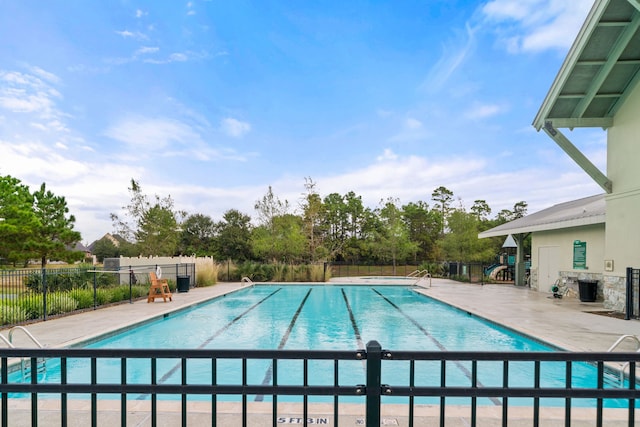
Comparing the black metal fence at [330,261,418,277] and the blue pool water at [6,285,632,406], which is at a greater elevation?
the blue pool water at [6,285,632,406]

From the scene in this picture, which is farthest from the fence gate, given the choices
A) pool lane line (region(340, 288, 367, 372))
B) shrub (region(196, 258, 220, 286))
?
shrub (region(196, 258, 220, 286))

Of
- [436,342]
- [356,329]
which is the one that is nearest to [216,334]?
[356,329]

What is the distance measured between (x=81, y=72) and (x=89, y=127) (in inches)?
114

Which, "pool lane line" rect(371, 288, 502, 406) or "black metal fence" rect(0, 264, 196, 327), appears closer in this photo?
"pool lane line" rect(371, 288, 502, 406)

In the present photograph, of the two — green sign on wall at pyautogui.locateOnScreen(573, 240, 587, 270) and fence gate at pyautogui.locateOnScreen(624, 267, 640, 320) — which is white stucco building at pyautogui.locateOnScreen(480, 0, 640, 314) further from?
green sign on wall at pyautogui.locateOnScreen(573, 240, 587, 270)

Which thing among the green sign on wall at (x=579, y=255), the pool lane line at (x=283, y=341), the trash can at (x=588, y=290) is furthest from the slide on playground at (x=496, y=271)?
the pool lane line at (x=283, y=341)

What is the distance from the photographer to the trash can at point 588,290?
41.8ft

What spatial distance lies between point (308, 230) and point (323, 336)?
Answer: 17.4 metres

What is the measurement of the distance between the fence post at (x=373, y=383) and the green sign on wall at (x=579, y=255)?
15.0 metres

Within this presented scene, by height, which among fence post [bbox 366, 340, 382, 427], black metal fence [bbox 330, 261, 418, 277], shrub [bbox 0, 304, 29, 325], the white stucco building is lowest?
black metal fence [bbox 330, 261, 418, 277]

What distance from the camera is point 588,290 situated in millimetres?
12758

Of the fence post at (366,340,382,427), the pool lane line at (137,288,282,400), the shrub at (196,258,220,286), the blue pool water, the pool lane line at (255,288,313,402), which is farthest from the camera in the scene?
the shrub at (196,258,220,286)

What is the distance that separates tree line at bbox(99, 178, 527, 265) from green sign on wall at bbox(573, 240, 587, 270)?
11.5m

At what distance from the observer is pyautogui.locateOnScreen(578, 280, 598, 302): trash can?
12734 millimetres
